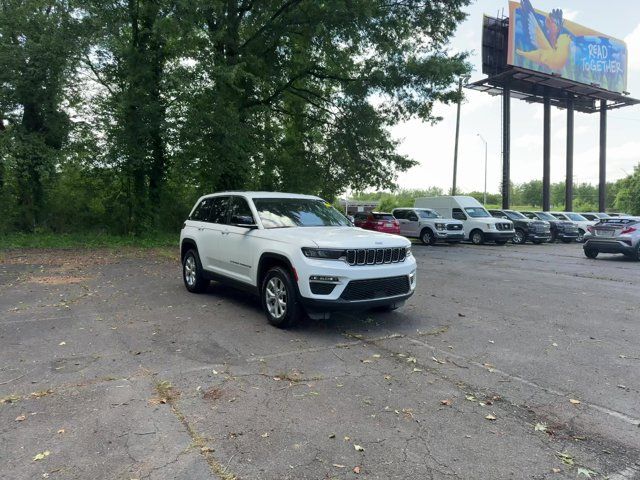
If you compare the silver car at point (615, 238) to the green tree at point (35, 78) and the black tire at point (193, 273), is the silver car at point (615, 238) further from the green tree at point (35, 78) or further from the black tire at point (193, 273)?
the green tree at point (35, 78)

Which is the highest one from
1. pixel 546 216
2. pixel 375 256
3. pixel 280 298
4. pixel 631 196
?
pixel 631 196

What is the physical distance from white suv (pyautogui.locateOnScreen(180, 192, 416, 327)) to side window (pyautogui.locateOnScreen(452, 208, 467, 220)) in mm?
17744

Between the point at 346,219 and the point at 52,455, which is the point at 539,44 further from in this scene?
the point at 52,455

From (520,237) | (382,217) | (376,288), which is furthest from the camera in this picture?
(520,237)

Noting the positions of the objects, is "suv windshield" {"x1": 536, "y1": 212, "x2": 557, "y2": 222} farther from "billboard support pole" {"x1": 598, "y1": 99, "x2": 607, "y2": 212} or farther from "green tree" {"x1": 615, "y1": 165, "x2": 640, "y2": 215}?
"green tree" {"x1": 615, "y1": 165, "x2": 640, "y2": 215}

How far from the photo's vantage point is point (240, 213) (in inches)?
301

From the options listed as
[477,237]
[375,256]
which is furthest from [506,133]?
[375,256]

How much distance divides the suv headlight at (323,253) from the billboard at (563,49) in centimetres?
3230

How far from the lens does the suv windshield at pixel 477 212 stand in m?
24.3

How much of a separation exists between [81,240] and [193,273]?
12.0 metres

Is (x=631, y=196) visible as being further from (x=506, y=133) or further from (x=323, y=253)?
(x=323, y=253)

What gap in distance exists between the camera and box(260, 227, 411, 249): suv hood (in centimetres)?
600

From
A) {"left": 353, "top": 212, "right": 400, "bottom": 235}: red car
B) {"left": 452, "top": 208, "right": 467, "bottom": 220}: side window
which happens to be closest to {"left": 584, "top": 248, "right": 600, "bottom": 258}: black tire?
{"left": 452, "top": 208, "right": 467, "bottom": 220}: side window

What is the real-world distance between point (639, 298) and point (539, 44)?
3178 centimetres
